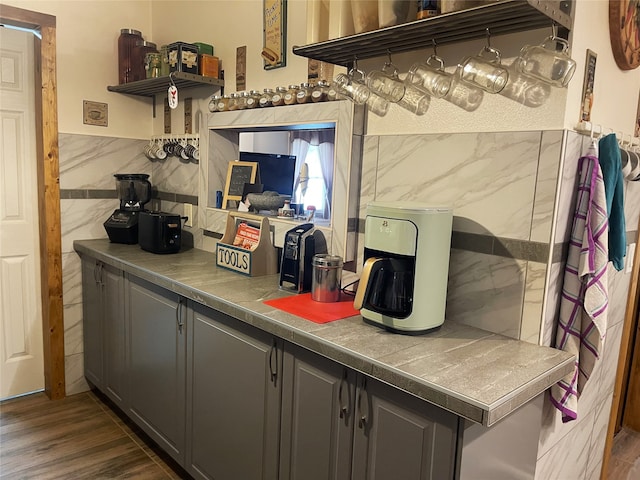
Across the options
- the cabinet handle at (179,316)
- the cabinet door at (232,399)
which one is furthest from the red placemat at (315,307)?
the cabinet handle at (179,316)

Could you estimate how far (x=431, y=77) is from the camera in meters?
1.74

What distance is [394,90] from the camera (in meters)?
1.85

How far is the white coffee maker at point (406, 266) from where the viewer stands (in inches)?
59.2

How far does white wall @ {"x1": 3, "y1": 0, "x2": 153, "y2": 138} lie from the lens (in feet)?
9.59

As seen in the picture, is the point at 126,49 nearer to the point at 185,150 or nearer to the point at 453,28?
the point at 185,150

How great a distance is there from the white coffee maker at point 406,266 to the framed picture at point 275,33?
1206 mm

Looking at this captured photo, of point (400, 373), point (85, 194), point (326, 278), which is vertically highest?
point (85, 194)

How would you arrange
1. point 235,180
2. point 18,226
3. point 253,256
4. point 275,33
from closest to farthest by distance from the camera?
point 253,256
point 275,33
point 235,180
point 18,226

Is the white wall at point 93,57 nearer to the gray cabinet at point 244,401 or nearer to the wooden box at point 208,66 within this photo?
the wooden box at point 208,66

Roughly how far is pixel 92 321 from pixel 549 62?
2.78m

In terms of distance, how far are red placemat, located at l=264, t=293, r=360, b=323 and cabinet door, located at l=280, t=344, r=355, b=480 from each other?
5.5 inches

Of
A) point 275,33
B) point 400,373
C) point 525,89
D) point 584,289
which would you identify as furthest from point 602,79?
point 275,33

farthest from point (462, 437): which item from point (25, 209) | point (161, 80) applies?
point (25, 209)

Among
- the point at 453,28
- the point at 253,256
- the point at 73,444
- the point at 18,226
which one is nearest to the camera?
the point at 453,28
